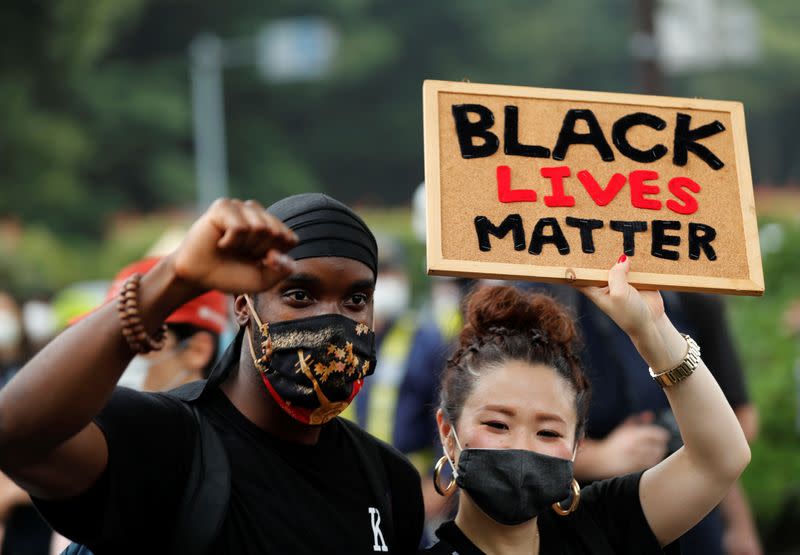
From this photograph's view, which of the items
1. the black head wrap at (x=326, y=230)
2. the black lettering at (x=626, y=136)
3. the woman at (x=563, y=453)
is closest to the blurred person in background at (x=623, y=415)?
the woman at (x=563, y=453)

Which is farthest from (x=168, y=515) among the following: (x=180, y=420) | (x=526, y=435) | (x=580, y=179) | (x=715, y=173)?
(x=715, y=173)

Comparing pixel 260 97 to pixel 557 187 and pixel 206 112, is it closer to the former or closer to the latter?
pixel 206 112

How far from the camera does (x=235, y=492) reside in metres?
2.85

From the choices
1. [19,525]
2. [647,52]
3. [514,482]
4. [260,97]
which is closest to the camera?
[514,482]

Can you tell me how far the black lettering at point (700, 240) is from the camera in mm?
3287

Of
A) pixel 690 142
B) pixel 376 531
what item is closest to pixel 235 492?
pixel 376 531

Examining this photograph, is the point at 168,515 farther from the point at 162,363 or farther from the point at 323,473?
the point at 162,363

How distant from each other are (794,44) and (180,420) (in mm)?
51141

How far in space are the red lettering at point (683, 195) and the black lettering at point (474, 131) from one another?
Result: 474mm

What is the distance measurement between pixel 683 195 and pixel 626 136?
0.21 m

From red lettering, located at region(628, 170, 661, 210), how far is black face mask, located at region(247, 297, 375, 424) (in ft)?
2.72

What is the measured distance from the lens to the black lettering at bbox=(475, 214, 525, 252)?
316 centimetres

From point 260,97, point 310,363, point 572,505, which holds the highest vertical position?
point 260,97

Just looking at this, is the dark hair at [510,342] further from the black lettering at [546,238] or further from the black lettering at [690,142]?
the black lettering at [690,142]
